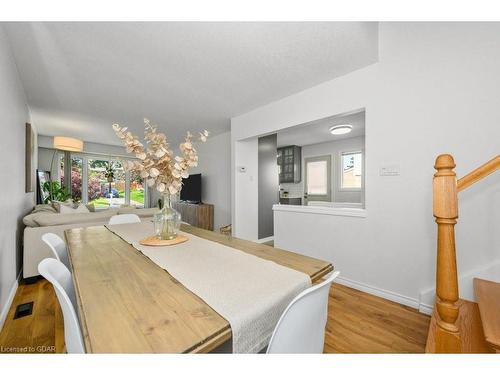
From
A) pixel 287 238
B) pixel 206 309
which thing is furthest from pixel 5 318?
pixel 287 238

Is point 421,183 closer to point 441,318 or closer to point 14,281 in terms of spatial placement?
point 441,318

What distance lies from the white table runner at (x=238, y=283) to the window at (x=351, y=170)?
500cm

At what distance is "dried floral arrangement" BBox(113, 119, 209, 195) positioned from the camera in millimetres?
1330

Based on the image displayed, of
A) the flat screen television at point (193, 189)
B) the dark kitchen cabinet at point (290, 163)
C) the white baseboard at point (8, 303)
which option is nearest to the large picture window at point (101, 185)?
the flat screen television at point (193, 189)

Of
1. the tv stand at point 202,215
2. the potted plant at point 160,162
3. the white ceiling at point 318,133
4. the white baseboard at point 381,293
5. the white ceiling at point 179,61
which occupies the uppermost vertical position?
the white ceiling at point 179,61

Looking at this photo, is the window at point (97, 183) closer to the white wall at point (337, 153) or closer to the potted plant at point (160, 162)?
the white wall at point (337, 153)

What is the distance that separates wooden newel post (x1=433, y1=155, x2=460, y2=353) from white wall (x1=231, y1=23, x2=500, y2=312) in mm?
885

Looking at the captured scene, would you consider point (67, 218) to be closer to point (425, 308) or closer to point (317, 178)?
point (425, 308)

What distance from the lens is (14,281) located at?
2.24m

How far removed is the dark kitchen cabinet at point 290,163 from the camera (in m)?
6.18

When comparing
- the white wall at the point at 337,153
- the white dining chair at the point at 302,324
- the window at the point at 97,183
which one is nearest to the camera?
the white dining chair at the point at 302,324

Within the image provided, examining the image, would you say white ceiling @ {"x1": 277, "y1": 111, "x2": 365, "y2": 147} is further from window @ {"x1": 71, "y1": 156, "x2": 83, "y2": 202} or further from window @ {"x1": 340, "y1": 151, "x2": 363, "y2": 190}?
window @ {"x1": 71, "y1": 156, "x2": 83, "y2": 202}

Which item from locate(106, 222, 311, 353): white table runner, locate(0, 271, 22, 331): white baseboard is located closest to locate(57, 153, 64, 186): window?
locate(0, 271, 22, 331): white baseboard

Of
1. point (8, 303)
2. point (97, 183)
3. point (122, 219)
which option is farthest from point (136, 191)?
point (8, 303)
